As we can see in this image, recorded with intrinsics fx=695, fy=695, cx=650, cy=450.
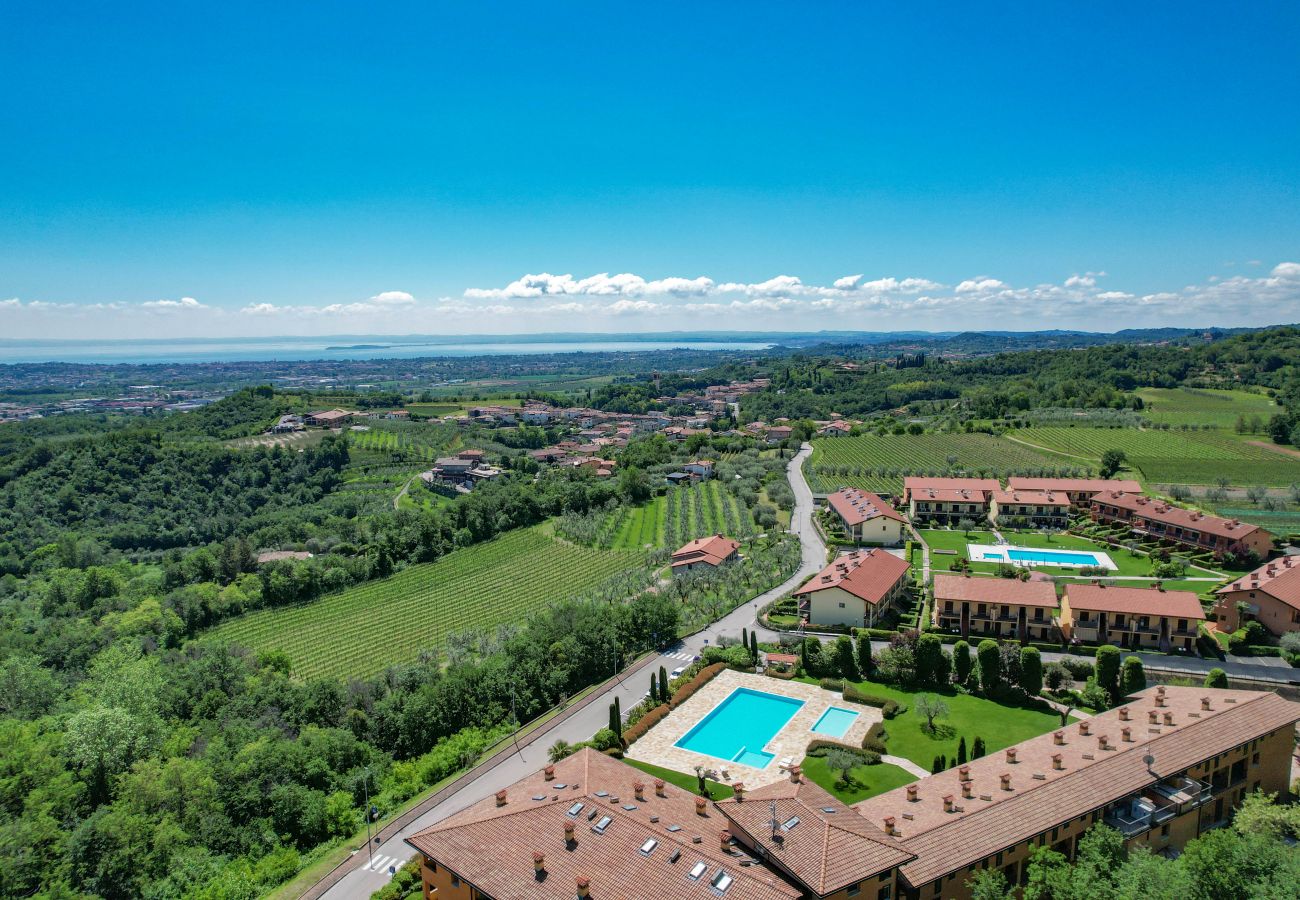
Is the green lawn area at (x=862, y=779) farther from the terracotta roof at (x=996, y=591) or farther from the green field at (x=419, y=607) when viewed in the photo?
the green field at (x=419, y=607)

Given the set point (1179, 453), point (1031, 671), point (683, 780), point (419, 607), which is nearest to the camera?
point (683, 780)

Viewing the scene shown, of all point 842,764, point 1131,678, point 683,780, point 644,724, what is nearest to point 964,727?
point 842,764

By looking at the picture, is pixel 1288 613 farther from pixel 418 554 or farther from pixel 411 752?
pixel 418 554

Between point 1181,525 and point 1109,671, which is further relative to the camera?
point 1181,525

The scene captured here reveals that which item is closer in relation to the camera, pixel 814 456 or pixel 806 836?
pixel 806 836

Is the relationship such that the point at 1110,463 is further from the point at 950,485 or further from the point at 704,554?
the point at 704,554

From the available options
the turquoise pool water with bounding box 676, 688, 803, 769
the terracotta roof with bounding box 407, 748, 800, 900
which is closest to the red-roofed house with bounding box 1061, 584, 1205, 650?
the turquoise pool water with bounding box 676, 688, 803, 769

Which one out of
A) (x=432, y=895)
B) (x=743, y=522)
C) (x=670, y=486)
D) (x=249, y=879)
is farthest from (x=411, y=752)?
(x=670, y=486)
